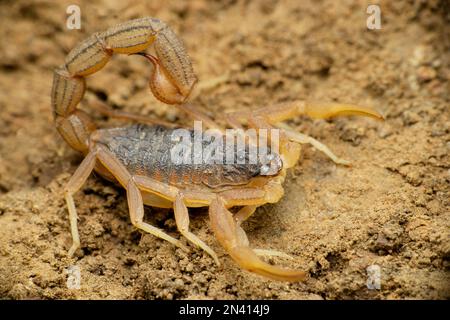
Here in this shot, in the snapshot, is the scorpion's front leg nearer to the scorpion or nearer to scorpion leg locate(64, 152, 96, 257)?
the scorpion

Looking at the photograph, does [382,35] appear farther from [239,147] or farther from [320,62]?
[239,147]

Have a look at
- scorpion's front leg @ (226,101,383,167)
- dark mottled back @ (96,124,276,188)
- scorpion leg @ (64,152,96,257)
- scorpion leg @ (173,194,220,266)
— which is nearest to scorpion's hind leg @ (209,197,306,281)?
scorpion leg @ (173,194,220,266)

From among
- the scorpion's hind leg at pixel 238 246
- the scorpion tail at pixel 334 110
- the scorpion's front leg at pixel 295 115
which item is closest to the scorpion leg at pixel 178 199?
the scorpion's hind leg at pixel 238 246

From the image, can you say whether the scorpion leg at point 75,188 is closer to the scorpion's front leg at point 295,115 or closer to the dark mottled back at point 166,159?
the dark mottled back at point 166,159

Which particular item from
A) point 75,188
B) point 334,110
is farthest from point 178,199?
point 334,110

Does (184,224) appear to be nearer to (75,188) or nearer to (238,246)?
(238,246)

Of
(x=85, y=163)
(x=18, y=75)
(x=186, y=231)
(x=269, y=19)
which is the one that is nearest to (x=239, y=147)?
(x=186, y=231)
